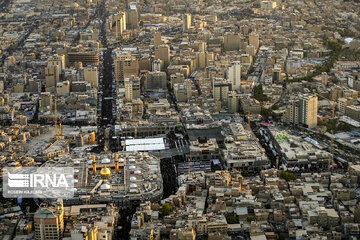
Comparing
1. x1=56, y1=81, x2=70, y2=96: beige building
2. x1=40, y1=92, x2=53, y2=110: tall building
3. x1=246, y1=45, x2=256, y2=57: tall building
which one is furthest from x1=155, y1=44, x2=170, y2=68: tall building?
x1=40, y1=92, x2=53, y2=110: tall building

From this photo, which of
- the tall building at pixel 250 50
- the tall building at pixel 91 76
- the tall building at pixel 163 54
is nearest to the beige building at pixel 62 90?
the tall building at pixel 91 76

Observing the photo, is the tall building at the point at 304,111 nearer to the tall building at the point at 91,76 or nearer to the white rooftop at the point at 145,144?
the white rooftop at the point at 145,144

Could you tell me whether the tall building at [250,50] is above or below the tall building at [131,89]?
above

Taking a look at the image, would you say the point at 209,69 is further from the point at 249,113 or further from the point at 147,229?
the point at 147,229

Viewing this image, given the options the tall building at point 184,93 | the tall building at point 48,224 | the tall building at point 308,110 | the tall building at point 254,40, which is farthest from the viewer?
the tall building at point 254,40

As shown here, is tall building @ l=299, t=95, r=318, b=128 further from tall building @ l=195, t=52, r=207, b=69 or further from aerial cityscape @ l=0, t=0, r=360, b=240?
tall building @ l=195, t=52, r=207, b=69

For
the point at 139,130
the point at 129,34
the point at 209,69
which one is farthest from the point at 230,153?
the point at 129,34

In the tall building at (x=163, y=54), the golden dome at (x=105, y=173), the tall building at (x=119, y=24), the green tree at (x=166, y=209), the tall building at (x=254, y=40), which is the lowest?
the green tree at (x=166, y=209)
